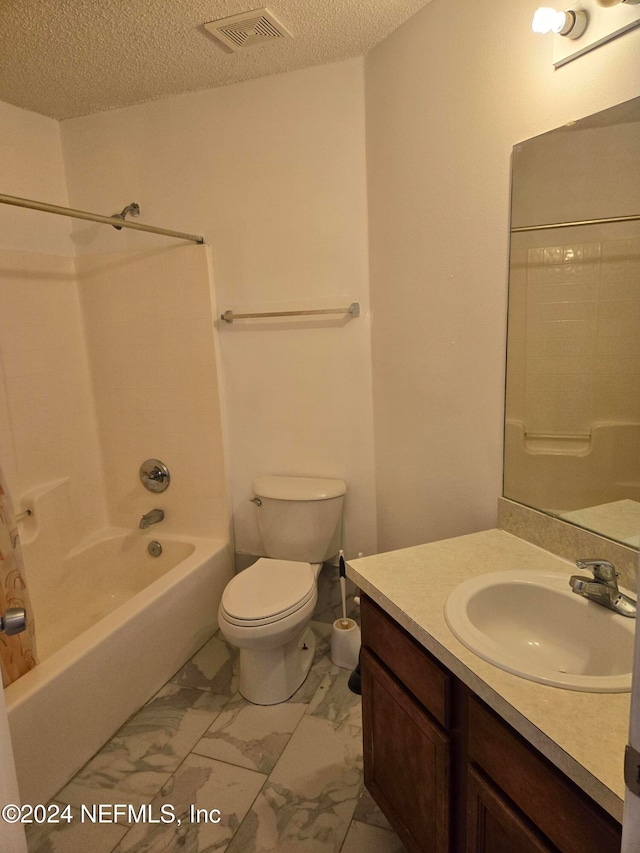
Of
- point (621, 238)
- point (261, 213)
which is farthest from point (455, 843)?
point (261, 213)

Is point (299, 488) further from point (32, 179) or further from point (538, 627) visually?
point (32, 179)

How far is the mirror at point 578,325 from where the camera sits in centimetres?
119

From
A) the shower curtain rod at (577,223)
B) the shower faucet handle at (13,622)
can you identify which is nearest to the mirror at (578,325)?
the shower curtain rod at (577,223)

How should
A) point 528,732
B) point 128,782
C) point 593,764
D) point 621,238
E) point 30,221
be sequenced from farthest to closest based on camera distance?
1. point 30,221
2. point 128,782
3. point 621,238
4. point 528,732
5. point 593,764

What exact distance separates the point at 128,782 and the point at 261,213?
219 cm

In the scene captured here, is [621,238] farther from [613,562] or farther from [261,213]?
[261,213]

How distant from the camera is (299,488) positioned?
89.9 inches

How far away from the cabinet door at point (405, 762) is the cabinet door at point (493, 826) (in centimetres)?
8

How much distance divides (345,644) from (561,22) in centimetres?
213

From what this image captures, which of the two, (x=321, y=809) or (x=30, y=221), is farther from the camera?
(x=30, y=221)

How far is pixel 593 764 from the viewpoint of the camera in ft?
2.47

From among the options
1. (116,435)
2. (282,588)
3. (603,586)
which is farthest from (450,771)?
(116,435)

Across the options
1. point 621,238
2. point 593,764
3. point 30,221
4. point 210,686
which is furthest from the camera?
point 30,221

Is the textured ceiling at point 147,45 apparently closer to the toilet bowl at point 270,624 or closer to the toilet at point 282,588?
the toilet at point 282,588
